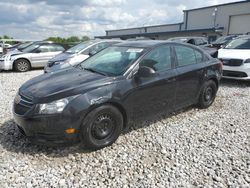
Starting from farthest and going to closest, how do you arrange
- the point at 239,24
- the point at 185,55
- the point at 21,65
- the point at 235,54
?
1. the point at 239,24
2. the point at 21,65
3. the point at 235,54
4. the point at 185,55

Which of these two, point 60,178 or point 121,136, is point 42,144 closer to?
point 60,178

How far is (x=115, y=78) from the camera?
3.51 metres

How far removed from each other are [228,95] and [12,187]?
18.6ft

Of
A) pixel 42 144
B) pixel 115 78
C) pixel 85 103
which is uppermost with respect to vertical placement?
pixel 115 78

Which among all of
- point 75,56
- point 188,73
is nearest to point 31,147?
point 188,73

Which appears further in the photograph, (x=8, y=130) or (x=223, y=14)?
(x=223, y=14)

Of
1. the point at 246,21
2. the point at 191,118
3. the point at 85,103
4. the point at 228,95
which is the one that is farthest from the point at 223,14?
the point at 85,103

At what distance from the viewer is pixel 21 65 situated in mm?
10734

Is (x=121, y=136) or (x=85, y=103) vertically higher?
(x=85, y=103)

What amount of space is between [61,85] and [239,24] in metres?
31.6

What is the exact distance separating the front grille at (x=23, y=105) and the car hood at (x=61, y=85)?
0.06 meters

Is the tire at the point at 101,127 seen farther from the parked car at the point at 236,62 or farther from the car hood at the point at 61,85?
the parked car at the point at 236,62

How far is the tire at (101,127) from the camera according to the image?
3221 mm

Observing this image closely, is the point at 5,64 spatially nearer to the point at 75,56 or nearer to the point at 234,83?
the point at 75,56
